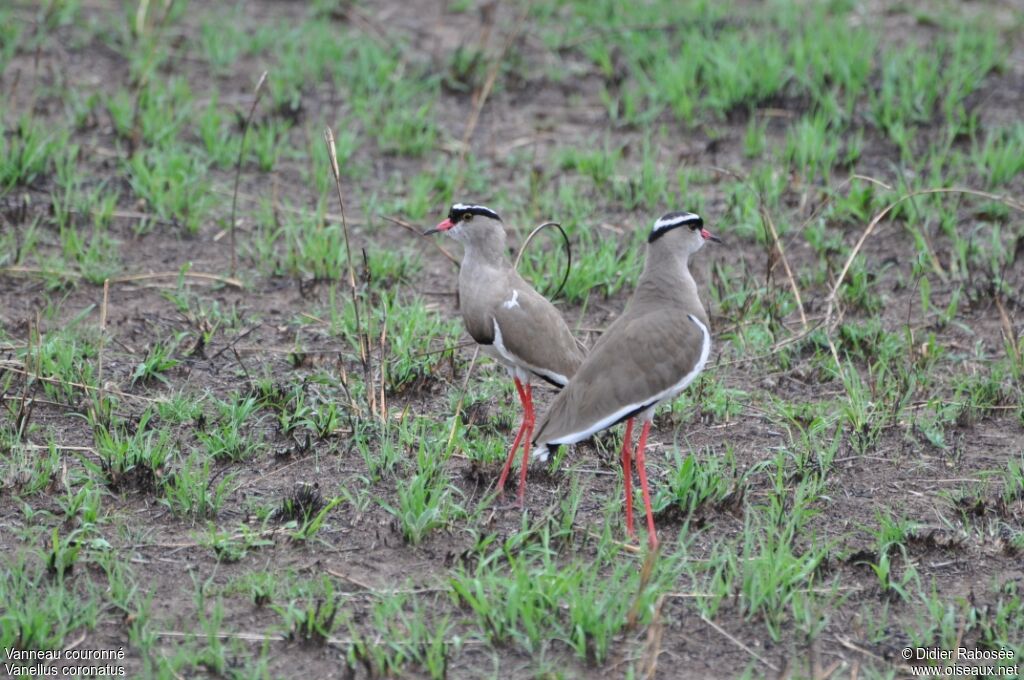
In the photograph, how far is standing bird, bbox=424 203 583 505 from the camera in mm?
5133

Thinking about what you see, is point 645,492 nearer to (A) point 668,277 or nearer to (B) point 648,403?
(B) point 648,403

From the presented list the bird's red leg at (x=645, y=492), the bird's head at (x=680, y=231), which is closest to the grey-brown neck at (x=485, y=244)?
the bird's head at (x=680, y=231)

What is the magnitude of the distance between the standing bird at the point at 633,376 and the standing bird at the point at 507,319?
230mm

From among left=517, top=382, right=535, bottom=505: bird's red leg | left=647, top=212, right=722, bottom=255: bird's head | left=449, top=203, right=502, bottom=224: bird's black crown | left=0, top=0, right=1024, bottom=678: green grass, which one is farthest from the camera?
left=449, top=203, right=502, bottom=224: bird's black crown

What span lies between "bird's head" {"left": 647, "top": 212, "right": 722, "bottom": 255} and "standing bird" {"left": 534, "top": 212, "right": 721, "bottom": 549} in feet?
0.68

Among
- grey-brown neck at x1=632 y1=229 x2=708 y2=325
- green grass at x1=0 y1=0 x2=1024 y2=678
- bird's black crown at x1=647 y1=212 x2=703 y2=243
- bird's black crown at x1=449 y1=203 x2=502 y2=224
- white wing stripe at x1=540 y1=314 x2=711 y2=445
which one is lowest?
green grass at x1=0 y1=0 x2=1024 y2=678

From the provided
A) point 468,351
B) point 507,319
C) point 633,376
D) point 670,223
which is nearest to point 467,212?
point 507,319

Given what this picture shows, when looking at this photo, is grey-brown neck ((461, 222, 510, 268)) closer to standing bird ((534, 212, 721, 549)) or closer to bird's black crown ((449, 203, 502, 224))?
bird's black crown ((449, 203, 502, 224))

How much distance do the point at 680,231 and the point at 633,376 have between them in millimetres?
769

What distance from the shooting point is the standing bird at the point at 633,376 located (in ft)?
15.6

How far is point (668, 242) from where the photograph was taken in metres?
5.23

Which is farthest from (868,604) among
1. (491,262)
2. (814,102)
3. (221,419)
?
(814,102)

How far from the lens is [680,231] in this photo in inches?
208

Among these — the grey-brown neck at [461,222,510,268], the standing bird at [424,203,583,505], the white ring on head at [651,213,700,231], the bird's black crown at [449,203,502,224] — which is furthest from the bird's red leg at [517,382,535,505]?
the white ring on head at [651,213,700,231]
